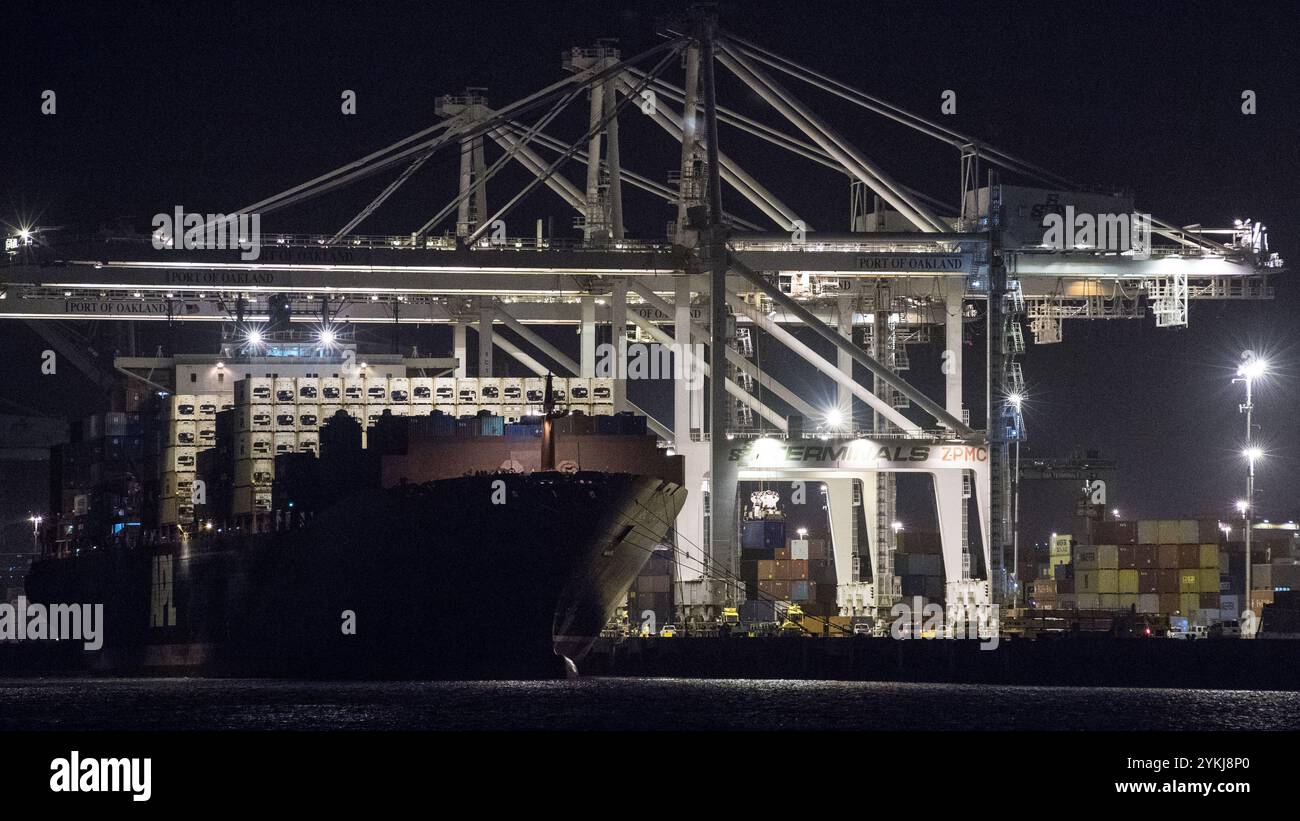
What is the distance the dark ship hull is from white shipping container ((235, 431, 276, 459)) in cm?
229

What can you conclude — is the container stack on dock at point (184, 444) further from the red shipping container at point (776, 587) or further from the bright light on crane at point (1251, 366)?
the bright light on crane at point (1251, 366)

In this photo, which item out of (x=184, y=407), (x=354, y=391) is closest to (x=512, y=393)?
(x=354, y=391)

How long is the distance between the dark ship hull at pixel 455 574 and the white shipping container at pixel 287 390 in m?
4.00

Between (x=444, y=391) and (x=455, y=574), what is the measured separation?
9.15 metres

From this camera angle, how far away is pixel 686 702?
5041 centimetres

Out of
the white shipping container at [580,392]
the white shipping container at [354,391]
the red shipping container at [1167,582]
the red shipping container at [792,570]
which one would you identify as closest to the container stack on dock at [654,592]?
the red shipping container at [792,570]

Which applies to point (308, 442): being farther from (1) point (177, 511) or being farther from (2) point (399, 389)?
(1) point (177, 511)

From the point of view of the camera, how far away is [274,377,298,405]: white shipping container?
60.4m

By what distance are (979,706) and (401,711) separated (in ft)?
45.0

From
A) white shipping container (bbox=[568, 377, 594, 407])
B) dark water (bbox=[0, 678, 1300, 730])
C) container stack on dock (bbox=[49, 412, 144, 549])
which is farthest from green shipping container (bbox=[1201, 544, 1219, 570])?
container stack on dock (bbox=[49, 412, 144, 549])

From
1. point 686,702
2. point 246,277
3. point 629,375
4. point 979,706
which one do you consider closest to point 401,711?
point 686,702

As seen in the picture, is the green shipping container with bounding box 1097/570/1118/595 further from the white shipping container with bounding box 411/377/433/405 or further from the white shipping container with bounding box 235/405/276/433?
the white shipping container with bounding box 235/405/276/433

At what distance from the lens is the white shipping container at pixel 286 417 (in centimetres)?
5994
